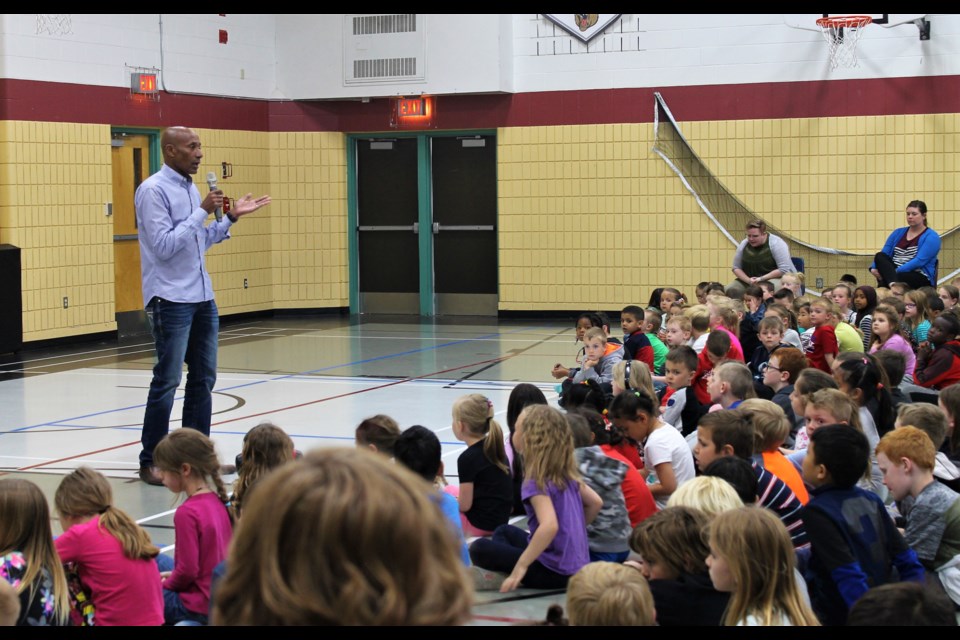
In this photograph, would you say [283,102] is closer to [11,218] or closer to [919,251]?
[11,218]

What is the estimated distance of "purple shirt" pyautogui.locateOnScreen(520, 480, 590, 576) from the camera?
4164mm

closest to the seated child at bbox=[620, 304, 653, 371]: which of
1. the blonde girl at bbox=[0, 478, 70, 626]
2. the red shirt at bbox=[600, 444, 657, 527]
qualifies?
the red shirt at bbox=[600, 444, 657, 527]

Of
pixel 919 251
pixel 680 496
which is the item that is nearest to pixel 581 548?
pixel 680 496

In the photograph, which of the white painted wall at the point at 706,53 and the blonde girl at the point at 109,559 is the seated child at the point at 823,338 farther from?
the white painted wall at the point at 706,53

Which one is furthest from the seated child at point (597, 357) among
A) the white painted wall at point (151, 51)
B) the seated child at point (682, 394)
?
the white painted wall at point (151, 51)

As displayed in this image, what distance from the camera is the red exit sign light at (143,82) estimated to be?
511 inches

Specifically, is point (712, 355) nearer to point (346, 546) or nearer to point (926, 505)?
point (926, 505)

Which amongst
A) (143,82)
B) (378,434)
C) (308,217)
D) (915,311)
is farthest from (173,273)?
(308,217)

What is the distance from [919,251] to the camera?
1040 cm

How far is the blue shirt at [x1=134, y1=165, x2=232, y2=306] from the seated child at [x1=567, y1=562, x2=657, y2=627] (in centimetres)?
394

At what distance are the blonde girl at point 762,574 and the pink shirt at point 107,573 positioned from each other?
170 cm

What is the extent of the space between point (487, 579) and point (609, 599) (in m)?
1.84

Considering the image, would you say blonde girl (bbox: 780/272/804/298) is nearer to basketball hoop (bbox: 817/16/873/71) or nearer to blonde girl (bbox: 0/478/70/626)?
basketball hoop (bbox: 817/16/873/71)

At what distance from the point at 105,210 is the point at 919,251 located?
8.30 metres
